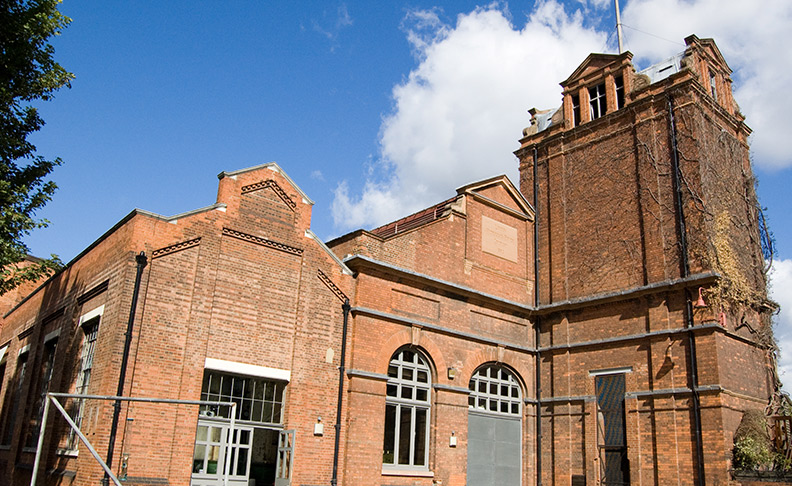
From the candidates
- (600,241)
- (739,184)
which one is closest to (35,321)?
(600,241)

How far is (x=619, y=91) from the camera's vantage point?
2083 centimetres

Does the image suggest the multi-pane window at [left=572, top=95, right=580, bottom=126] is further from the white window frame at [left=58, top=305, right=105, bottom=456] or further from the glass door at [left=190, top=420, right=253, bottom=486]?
the white window frame at [left=58, top=305, right=105, bottom=456]

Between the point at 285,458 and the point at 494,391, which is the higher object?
the point at 494,391

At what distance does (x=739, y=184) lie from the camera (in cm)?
1942

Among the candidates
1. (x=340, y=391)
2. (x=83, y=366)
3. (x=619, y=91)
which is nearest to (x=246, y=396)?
(x=340, y=391)

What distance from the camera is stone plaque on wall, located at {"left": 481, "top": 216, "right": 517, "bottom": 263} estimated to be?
66.6 ft

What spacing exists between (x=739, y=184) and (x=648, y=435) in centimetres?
825

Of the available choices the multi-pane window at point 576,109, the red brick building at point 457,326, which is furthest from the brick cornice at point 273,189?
the multi-pane window at point 576,109

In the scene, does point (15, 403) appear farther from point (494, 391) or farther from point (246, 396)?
point (494, 391)

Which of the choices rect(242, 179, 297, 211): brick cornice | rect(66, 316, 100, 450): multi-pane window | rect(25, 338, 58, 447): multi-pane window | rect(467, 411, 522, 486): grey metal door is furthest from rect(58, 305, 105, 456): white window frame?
rect(467, 411, 522, 486): grey metal door

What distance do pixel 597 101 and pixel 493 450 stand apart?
1188cm

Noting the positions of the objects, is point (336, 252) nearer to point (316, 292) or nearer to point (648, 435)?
point (316, 292)

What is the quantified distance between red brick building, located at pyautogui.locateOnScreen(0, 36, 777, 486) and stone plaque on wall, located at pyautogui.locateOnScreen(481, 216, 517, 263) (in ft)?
0.29

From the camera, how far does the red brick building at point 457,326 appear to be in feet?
45.5
